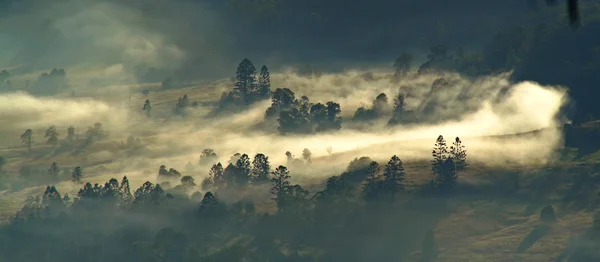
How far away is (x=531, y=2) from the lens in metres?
44.6

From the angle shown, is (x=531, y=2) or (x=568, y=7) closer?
(x=568, y=7)

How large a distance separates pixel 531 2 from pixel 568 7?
597cm

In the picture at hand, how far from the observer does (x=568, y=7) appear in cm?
3866
